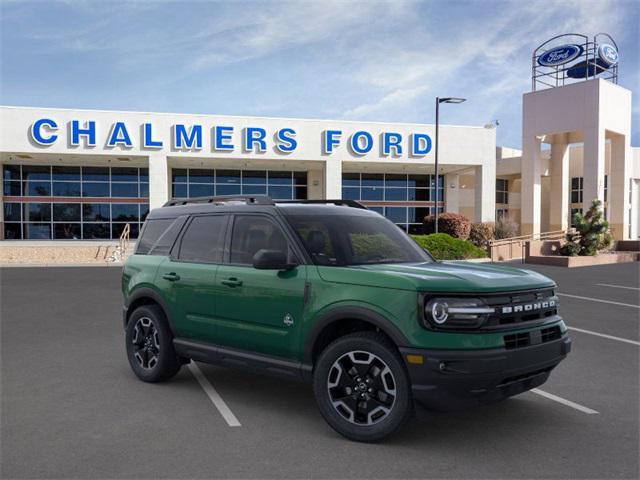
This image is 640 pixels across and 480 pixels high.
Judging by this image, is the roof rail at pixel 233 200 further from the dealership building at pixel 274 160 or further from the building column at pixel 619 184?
the building column at pixel 619 184

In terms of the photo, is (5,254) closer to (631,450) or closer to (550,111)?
(631,450)

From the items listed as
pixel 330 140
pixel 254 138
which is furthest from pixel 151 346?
pixel 330 140

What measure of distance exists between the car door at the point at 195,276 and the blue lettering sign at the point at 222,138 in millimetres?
27241

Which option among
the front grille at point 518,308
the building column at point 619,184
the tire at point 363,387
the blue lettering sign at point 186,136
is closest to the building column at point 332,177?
the blue lettering sign at point 186,136

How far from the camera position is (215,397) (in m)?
5.77

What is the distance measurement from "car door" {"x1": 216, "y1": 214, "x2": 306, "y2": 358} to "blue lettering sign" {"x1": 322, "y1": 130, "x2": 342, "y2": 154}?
29265mm

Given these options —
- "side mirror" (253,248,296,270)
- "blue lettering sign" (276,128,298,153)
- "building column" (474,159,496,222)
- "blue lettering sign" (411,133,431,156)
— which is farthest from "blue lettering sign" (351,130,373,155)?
"side mirror" (253,248,296,270)

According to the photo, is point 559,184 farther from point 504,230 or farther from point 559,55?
point 504,230

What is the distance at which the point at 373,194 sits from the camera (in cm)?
4053

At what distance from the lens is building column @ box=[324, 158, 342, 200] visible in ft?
115

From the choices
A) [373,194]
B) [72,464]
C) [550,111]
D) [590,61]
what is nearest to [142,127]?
[373,194]

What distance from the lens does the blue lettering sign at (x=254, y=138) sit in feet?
109

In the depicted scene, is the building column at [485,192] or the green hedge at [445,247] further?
the building column at [485,192]

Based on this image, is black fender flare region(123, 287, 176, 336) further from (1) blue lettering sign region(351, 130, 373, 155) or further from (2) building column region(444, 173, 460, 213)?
(2) building column region(444, 173, 460, 213)
